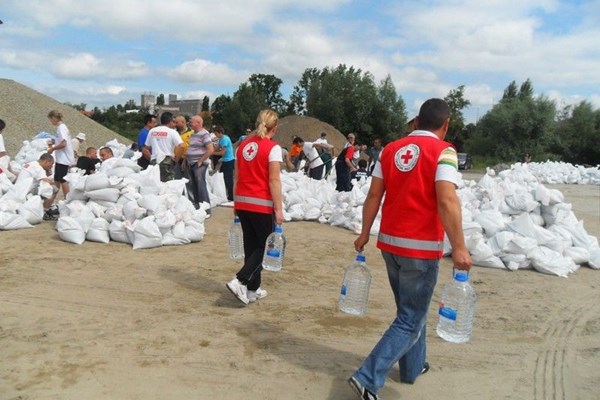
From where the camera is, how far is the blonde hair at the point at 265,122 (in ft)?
13.2

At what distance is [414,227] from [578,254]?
4.54 metres

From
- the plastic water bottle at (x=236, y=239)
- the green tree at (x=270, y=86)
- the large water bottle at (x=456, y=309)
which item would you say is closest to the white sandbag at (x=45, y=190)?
the plastic water bottle at (x=236, y=239)

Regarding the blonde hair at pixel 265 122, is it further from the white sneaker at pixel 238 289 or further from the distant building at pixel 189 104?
the distant building at pixel 189 104

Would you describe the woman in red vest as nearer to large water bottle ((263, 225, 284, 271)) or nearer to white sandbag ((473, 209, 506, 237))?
large water bottle ((263, 225, 284, 271))

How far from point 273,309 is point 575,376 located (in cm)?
213

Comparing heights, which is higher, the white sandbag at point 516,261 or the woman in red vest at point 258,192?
the woman in red vest at point 258,192

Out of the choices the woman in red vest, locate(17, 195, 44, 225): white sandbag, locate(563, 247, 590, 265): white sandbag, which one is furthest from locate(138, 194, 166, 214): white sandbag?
locate(563, 247, 590, 265): white sandbag

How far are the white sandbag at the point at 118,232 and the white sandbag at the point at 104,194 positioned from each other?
465mm

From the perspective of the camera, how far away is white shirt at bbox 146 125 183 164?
25.0 feet

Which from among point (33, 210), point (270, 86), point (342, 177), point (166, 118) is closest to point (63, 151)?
point (33, 210)

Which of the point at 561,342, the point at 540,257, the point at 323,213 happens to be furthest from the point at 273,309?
the point at 323,213

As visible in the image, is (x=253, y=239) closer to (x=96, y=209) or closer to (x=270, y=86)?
(x=96, y=209)

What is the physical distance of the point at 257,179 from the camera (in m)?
4.01

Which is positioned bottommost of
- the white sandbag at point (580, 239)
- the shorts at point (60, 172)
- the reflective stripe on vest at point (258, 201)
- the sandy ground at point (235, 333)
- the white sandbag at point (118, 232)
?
the sandy ground at point (235, 333)
